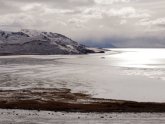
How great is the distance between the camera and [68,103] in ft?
145

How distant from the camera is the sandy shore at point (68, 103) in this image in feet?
133

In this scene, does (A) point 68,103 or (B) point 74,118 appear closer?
(B) point 74,118

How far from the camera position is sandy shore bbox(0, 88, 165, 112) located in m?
40.6

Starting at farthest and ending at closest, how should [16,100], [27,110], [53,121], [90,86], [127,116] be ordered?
[90,86], [16,100], [27,110], [127,116], [53,121]

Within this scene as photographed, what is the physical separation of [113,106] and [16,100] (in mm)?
13477

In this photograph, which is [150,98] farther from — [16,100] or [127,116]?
[16,100]

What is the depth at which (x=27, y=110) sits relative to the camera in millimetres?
39781

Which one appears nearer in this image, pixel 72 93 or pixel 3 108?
pixel 3 108

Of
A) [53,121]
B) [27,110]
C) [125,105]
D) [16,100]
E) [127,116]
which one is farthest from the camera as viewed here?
[16,100]

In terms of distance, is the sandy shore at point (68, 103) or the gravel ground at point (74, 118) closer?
the gravel ground at point (74, 118)

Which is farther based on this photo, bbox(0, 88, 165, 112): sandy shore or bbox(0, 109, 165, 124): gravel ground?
bbox(0, 88, 165, 112): sandy shore

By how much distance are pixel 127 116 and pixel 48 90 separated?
2326 centimetres

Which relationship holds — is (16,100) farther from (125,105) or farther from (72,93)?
(125,105)

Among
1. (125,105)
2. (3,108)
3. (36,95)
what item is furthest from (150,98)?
(3,108)
